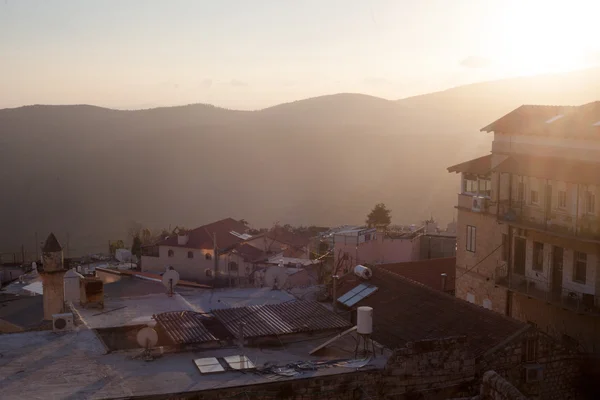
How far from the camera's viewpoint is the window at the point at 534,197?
76.0ft

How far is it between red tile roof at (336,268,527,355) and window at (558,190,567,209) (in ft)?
20.5

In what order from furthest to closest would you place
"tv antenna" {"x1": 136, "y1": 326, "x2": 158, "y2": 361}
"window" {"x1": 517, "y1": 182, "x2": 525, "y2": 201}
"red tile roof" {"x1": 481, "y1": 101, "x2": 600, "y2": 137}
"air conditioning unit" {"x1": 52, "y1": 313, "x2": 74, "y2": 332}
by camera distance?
"window" {"x1": 517, "y1": 182, "x2": 525, "y2": 201} < "red tile roof" {"x1": 481, "y1": 101, "x2": 600, "y2": 137} < "air conditioning unit" {"x1": 52, "y1": 313, "x2": 74, "y2": 332} < "tv antenna" {"x1": 136, "y1": 326, "x2": 158, "y2": 361}

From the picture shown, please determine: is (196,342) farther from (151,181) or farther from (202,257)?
(151,181)

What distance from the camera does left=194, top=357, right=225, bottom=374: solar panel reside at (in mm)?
13875

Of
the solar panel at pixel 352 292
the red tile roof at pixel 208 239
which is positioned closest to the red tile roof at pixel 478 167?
the solar panel at pixel 352 292

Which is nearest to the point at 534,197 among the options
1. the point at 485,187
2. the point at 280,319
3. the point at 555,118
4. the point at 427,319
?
the point at 555,118

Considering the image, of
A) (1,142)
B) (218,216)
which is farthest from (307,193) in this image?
(1,142)

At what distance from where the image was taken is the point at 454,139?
154 metres

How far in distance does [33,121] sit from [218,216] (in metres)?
89.9

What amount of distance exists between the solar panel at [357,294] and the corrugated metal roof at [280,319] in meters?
1.67

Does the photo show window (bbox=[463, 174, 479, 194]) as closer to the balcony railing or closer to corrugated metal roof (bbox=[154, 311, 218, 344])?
the balcony railing

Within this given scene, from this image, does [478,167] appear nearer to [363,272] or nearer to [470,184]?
[470,184]

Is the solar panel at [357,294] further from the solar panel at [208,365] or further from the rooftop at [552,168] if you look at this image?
the rooftop at [552,168]

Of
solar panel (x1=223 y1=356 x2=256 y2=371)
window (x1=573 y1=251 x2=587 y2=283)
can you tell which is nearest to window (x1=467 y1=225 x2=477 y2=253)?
window (x1=573 y1=251 x2=587 y2=283)
